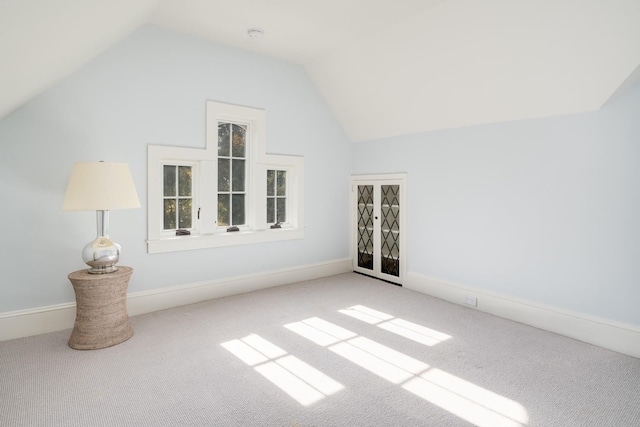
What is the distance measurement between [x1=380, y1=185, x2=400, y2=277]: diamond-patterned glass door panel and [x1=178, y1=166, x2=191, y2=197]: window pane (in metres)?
2.46

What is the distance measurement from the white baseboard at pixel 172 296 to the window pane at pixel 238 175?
107 centimetres

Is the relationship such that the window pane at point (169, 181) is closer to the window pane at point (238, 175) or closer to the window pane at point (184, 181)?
the window pane at point (184, 181)

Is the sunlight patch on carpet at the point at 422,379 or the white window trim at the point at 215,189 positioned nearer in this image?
the sunlight patch on carpet at the point at 422,379

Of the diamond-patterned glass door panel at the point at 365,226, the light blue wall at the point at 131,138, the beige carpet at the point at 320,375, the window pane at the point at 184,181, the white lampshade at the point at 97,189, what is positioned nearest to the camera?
the beige carpet at the point at 320,375

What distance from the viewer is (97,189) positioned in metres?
2.83

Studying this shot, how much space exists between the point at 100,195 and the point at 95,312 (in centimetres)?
92

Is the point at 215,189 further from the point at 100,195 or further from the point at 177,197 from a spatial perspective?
the point at 100,195

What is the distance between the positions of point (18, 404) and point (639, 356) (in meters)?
4.22

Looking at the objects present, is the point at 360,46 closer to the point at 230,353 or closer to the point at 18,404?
the point at 230,353

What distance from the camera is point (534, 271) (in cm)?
340

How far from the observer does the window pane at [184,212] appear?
13.1ft

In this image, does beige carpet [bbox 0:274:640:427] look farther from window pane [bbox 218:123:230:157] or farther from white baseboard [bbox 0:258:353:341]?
window pane [bbox 218:123:230:157]

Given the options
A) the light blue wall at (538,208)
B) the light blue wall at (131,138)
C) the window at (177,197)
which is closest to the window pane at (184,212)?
the window at (177,197)

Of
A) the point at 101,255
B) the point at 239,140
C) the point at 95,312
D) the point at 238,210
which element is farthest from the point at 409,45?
the point at 95,312
